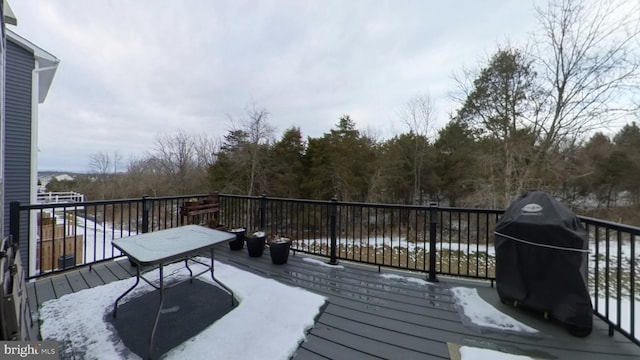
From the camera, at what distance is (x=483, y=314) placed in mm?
2000

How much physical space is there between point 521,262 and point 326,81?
7.40 meters

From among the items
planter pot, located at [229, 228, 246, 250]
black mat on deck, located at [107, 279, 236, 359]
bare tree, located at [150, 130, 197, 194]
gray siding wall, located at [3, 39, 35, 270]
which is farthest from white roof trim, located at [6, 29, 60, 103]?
bare tree, located at [150, 130, 197, 194]

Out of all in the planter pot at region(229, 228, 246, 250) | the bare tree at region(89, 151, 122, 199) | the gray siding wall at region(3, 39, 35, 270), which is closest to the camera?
the planter pot at region(229, 228, 246, 250)

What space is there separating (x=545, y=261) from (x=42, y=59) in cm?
1002

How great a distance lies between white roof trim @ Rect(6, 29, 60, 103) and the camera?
562 centimetres

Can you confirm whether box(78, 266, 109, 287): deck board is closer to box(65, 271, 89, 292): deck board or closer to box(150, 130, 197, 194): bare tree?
box(65, 271, 89, 292): deck board

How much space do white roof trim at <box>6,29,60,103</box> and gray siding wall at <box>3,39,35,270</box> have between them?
109 mm

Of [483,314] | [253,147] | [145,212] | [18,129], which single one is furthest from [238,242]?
[253,147]

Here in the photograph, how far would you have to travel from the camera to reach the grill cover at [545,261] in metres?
1.70

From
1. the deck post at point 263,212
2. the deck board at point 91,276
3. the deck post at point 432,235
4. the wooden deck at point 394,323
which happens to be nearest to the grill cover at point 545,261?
the wooden deck at point 394,323

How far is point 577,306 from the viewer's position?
169 centimetres

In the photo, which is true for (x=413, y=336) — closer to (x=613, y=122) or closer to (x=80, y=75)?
(x=80, y=75)

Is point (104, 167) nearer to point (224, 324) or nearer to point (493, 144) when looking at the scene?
point (224, 324)

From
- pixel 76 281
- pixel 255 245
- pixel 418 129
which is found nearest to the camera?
pixel 76 281
